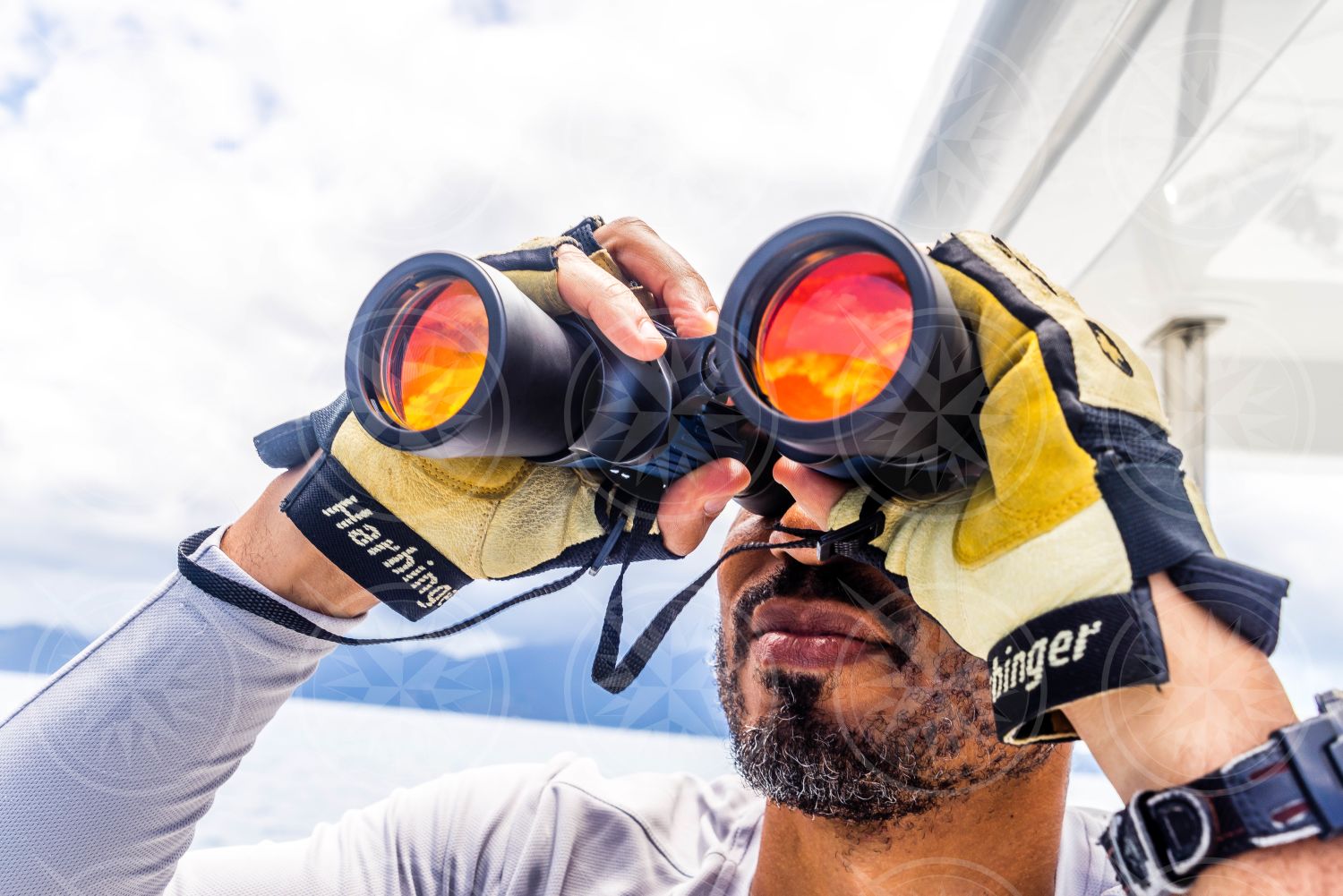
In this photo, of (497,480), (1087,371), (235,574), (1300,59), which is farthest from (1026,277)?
(1300,59)

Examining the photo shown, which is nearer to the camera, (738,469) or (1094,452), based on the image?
(1094,452)

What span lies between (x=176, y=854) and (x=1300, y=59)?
6.00 feet

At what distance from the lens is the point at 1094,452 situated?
627 millimetres

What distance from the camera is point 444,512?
0.87 meters

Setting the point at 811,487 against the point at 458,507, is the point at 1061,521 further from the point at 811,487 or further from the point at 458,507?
the point at 458,507

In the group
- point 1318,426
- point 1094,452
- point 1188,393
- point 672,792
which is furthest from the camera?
point 1318,426

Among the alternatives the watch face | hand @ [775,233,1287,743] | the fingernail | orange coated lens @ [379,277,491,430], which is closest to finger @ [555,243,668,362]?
the fingernail

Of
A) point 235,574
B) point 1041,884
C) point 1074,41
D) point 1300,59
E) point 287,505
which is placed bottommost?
point 1041,884

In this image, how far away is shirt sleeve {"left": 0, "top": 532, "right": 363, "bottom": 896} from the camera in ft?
2.99

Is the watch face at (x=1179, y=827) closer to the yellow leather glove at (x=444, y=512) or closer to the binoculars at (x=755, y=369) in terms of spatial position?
the binoculars at (x=755, y=369)

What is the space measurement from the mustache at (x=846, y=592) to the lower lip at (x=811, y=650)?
33mm

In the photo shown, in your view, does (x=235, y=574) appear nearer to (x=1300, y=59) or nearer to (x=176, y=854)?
(x=176, y=854)

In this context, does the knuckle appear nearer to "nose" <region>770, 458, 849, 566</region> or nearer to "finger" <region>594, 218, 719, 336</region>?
"finger" <region>594, 218, 719, 336</region>

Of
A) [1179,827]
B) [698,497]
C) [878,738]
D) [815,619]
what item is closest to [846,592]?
[815,619]
